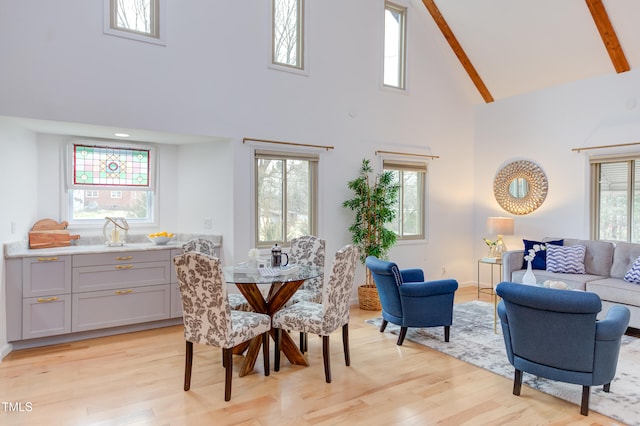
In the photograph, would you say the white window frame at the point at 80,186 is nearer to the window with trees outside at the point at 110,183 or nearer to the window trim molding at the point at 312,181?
the window with trees outside at the point at 110,183

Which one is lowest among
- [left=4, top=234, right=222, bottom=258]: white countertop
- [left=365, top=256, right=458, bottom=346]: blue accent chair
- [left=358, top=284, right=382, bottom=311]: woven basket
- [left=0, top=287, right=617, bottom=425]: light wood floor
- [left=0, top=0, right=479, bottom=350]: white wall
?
[left=0, top=287, right=617, bottom=425]: light wood floor

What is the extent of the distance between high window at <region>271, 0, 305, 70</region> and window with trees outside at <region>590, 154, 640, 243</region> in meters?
4.07

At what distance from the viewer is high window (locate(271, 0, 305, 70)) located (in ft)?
17.5

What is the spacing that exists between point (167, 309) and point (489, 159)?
5.29m

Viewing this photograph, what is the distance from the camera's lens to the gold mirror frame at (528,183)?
20.4 ft

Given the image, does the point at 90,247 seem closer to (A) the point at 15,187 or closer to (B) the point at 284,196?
(A) the point at 15,187

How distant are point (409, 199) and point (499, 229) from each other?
4.42ft

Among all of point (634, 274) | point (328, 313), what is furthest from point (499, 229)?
point (328, 313)

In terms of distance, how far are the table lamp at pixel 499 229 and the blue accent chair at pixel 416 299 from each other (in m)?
2.39

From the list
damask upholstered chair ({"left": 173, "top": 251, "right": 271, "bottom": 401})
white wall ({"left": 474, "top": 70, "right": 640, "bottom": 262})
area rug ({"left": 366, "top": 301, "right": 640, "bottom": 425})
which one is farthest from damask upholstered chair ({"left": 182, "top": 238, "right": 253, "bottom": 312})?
white wall ({"left": 474, "top": 70, "right": 640, "bottom": 262})

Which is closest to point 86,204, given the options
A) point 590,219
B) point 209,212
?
point 209,212

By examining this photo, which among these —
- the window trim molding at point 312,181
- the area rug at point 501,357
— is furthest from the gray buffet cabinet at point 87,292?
the area rug at point 501,357

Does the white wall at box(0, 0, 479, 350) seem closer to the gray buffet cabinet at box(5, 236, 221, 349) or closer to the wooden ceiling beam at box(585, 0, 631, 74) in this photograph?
the gray buffet cabinet at box(5, 236, 221, 349)

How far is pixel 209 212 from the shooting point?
5.23 m
